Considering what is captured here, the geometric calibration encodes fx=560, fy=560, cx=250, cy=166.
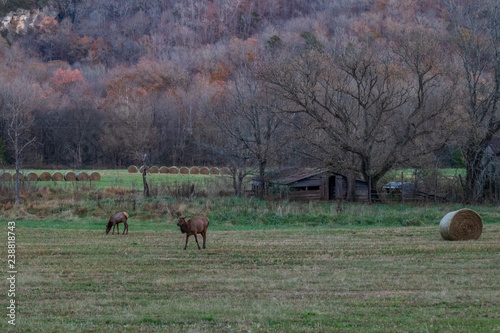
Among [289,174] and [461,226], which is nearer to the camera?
[461,226]

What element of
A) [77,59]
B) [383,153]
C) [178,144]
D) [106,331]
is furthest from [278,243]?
[77,59]

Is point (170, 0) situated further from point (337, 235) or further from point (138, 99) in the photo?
point (337, 235)

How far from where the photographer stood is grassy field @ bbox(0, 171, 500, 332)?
29.0ft

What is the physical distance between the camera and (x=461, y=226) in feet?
60.9

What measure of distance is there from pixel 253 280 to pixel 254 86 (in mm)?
31686

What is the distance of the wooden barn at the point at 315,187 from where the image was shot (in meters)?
36.3

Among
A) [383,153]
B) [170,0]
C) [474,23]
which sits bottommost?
[383,153]

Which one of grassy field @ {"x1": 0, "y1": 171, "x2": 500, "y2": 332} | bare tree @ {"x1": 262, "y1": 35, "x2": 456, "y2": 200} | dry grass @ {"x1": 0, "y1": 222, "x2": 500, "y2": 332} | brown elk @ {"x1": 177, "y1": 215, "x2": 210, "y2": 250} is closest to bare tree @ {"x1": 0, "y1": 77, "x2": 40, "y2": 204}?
grassy field @ {"x1": 0, "y1": 171, "x2": 500, "y2": 332}

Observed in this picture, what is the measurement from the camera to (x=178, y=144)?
276 ft

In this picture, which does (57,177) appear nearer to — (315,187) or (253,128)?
(253,128)

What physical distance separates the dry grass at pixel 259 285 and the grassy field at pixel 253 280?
23mm

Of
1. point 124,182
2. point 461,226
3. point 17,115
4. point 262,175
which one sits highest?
point 17,115

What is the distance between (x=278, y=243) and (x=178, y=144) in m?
67.4

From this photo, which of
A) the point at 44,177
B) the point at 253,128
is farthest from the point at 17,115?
the point at 44,177
